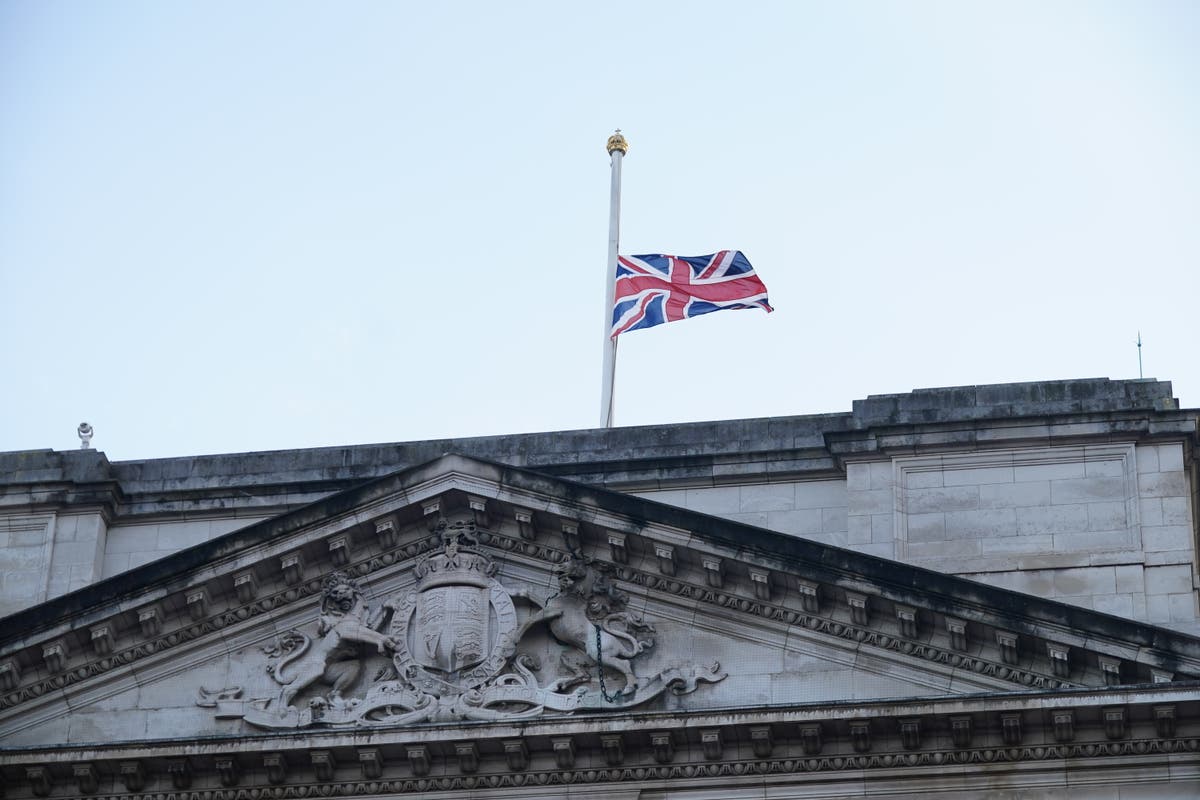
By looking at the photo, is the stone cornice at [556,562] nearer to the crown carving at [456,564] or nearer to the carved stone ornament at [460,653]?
the crown carving at [456,564]

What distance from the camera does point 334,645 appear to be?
38812 millimetres

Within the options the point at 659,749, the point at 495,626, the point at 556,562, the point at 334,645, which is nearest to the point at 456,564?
the point at 495,626

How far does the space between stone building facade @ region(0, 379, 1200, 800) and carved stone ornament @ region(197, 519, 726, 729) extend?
0.13ft

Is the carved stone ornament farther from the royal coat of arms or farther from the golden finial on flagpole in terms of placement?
the golden finial on flagpole

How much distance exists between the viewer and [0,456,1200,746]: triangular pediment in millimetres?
37562

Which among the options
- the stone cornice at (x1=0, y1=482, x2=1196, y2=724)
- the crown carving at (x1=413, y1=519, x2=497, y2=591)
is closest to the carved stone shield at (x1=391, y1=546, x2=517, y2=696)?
the crown carving at (x1=413, y1=519, x2=497, y2=591)

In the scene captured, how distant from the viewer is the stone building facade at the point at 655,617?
36719mm

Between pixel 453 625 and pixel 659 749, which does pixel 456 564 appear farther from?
pixel 659 749

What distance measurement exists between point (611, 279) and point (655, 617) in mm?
10683

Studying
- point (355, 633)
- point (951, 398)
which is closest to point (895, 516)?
point (951, 398)

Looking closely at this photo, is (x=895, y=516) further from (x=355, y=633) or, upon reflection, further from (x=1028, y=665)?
(x=355, y=633)

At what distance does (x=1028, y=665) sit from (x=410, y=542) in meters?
7.99

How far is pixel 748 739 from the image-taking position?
36969 millimetres

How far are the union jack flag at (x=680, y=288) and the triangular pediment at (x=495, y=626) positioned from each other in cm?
844
